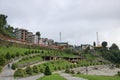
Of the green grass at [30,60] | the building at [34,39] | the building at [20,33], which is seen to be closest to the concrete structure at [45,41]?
the building at [34,39]

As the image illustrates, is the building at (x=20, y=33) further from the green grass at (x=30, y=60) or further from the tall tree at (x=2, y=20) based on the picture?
the green grass at (x=30, y=60)

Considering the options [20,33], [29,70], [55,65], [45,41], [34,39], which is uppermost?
[20,33]

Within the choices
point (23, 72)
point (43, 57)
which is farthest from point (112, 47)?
point (23, 72)

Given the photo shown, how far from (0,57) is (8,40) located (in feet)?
71.7

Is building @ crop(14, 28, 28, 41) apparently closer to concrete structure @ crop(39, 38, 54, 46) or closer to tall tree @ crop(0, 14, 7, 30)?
concrete structure @ crop(39, 38, 54, 46)

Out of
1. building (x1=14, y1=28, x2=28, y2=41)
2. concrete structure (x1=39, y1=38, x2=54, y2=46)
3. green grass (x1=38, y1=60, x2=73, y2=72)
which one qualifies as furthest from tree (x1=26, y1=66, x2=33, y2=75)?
concrete structure (x1=39, y1=38, x2=54, y2=46)

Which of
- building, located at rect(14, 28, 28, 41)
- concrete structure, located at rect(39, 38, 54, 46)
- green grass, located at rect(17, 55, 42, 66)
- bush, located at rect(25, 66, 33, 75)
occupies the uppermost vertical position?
building, located at rect(14, 28, 28, 41)

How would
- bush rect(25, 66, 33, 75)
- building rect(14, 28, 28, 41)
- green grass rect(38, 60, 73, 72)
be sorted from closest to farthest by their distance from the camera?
bush rect(25, 66, 33, 75) → green grass rect(38, 60, 73, 72) → building rect(14, 28, 28, 41)

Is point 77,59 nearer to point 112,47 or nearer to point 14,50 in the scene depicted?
point 14,50

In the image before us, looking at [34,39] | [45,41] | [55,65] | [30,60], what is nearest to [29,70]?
[30,60]

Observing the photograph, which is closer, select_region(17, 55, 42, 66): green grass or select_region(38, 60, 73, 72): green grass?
select_region(17, 55, 42, 66): green grass

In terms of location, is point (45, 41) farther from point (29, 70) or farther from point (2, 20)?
point (29, 70)

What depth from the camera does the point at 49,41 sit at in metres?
148

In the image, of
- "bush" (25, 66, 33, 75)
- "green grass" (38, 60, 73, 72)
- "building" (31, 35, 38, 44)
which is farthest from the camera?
"building" (31, 35, 38, 44)
